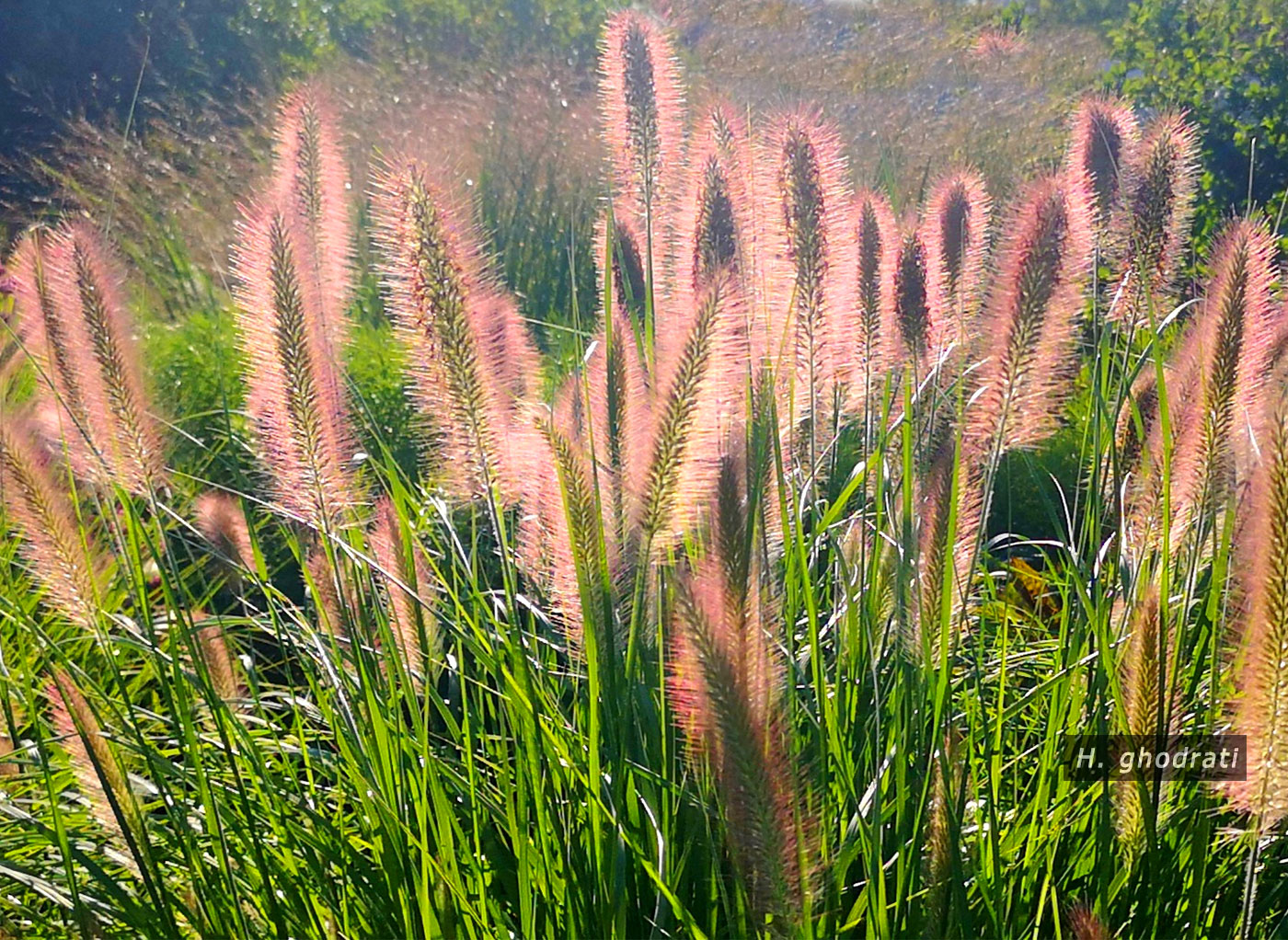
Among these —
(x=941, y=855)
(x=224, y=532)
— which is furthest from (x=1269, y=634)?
(x=224, y=532)

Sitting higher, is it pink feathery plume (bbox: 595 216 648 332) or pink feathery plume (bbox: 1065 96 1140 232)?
pink feathery plume (bbox: 1065 96 1140 232)

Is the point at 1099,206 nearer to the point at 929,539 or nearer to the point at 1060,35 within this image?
the point at 929,539

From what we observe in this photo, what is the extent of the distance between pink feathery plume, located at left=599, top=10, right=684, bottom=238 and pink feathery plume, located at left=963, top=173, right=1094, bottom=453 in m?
Answer: 0.56

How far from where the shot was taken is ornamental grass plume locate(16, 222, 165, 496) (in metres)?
1.69

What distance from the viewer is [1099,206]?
2330mm

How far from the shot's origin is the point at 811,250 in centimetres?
191

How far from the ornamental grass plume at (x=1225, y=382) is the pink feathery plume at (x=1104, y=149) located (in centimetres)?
39

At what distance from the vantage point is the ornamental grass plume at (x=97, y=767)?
1.39 meters

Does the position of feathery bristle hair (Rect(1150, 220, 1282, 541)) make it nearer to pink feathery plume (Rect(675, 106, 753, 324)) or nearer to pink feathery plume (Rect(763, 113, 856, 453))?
pink feathery plume (Rect(763, 113, 856, 453))

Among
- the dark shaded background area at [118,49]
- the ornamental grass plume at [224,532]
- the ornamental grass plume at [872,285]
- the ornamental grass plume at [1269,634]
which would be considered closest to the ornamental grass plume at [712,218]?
the ornamental grass plume at [872,285]

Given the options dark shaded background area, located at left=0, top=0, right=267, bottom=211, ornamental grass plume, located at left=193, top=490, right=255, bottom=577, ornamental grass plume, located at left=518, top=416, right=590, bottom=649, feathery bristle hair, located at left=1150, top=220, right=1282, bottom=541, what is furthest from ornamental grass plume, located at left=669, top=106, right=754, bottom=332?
dark shaded background area, located at left=0, top=0, right=267, bottom=211

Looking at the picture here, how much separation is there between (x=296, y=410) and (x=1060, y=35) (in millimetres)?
8762

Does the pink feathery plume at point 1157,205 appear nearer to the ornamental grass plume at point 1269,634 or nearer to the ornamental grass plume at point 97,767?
the ornamental grass plume at point 1269,634

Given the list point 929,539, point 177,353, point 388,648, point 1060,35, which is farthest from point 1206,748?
point 1060,35
